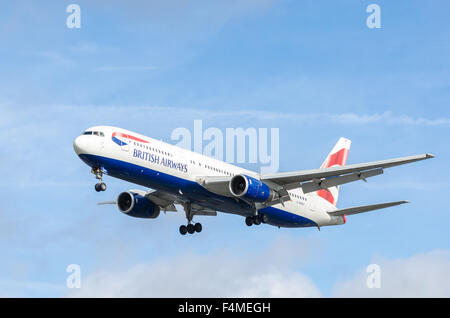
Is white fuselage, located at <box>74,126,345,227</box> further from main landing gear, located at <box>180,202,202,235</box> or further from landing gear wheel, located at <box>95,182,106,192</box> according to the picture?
main landing gear, located at <box>180,202,202,235</box>

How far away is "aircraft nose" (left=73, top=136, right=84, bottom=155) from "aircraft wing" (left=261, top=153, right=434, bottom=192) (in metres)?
13.2

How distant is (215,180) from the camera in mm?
51062

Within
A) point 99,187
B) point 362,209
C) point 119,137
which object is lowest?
point 99,187

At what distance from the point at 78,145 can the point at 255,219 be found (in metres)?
14.6

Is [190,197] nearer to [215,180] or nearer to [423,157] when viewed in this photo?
[215,180]

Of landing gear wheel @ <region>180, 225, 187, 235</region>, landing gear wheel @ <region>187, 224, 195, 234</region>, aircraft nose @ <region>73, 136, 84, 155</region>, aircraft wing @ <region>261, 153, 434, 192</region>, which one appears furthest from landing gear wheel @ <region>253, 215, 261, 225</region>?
aircraft nose @ <region>73, 136, 84, 155</region>

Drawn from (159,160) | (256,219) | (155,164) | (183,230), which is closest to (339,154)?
(256,219)

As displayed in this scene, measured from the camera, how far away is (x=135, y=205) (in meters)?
58.1

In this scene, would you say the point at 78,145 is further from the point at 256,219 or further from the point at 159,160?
the point at 256,219
